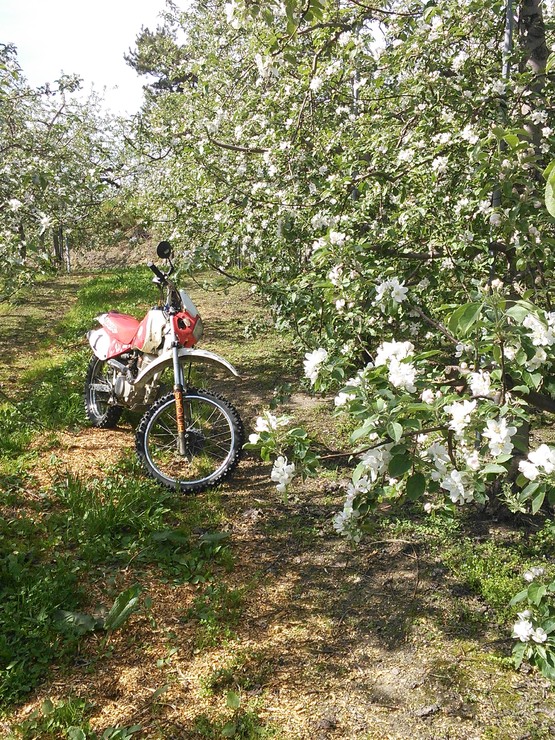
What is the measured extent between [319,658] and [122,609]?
0.93 meters

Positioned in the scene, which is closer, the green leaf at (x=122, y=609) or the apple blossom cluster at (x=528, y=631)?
the apple blossom cluster at (x=528, y=631)

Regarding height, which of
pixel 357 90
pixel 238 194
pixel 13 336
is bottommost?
pixel 13 336

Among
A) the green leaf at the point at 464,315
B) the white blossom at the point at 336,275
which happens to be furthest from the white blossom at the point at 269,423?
the white blossom at the point at 336,275

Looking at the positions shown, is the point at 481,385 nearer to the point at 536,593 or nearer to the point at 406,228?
the point at 536,593

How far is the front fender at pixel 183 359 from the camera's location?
13.3 ft

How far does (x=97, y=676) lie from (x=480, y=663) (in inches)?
64.1

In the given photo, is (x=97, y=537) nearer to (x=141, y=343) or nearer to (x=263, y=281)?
(x=141, y=343)

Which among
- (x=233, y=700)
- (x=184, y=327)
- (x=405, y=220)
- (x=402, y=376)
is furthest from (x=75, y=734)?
(x=405, y=220)

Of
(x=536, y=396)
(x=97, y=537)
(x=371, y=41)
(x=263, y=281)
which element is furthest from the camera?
(x=263, y=281)

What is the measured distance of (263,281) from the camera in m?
5.00

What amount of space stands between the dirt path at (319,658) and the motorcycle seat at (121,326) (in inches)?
77.6

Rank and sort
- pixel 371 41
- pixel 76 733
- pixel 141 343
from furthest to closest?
1. pixel 141 343
2. pixel 371 41
3. pixel 76 733

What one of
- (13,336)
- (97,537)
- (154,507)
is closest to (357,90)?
(154,507)

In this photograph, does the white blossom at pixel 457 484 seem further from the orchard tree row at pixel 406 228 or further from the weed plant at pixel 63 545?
the weed plant at pixel 63 545
